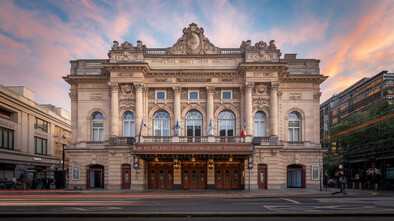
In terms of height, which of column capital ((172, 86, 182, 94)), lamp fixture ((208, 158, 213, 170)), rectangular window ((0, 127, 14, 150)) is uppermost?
column capital ((172, 86, 182, 94))

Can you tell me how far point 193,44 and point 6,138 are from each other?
30998mm

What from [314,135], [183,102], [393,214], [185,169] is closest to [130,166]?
[185,169]

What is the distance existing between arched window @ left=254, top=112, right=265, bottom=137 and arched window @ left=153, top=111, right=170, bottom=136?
1023cm

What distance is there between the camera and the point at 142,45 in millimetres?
33844

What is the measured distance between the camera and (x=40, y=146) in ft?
170

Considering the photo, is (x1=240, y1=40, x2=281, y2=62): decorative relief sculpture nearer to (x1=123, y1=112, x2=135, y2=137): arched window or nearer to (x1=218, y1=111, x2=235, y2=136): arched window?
(x1=218, y1=111, x2=235, y2=136): arched window

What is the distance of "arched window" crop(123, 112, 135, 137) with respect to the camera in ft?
110

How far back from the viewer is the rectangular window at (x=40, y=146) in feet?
165

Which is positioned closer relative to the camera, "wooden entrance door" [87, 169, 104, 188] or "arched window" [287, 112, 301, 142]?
"wooden entrance door" [87, 169, 104, 188]

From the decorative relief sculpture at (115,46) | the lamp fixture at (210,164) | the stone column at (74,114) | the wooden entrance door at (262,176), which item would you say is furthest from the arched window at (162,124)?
the wooden entrance door at (262,176)

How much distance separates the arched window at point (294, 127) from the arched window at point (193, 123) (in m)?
10.8

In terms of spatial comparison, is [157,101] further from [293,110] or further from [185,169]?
[293,110]

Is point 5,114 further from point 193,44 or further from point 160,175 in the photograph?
point 193,44

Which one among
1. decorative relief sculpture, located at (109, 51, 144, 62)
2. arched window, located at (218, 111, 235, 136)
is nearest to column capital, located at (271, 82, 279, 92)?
arched window, located at (218, 111, 235, 136)
